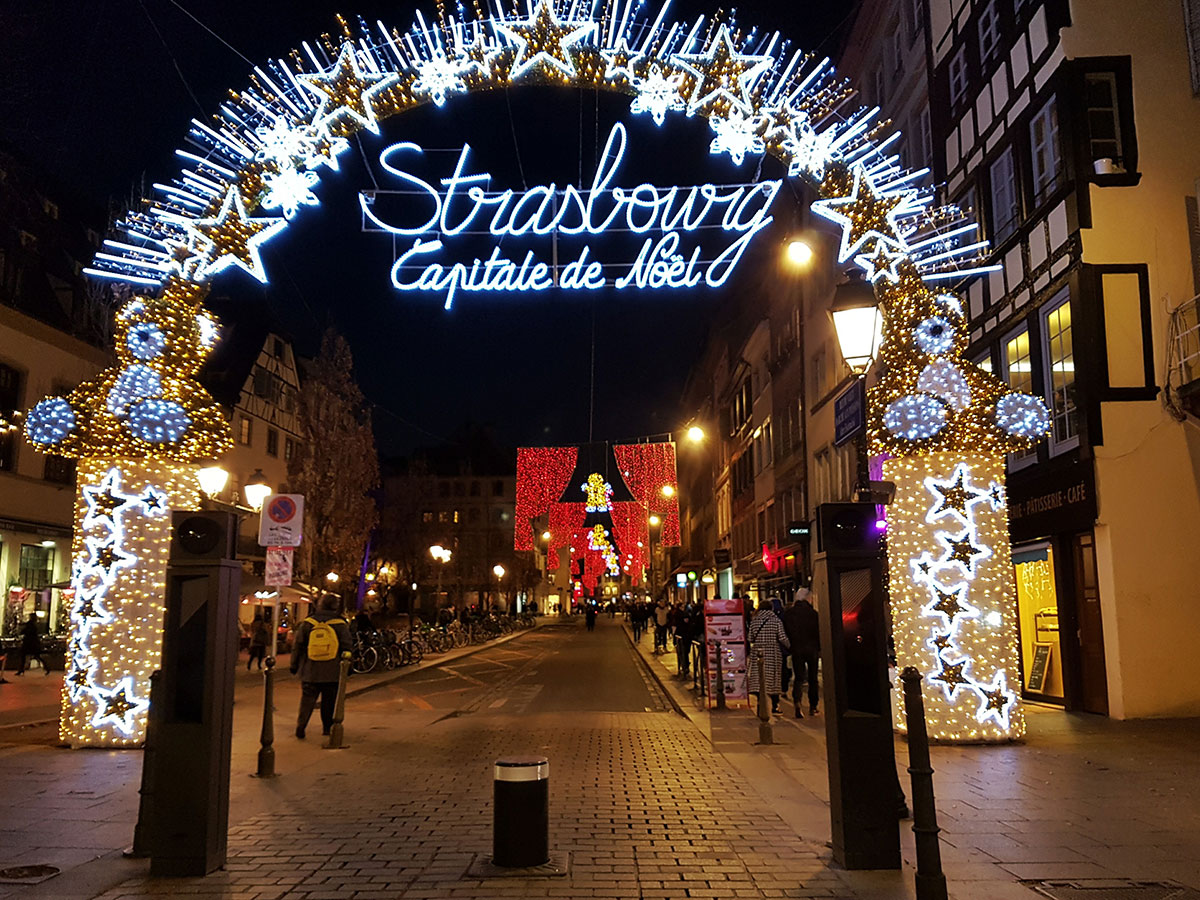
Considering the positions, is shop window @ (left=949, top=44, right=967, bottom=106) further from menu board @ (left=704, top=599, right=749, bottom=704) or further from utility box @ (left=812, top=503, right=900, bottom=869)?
utility box @ (left=812, top=503, right=900, bottom=869)

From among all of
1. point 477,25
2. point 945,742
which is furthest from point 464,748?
point 477,25

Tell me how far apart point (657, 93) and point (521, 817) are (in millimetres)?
9175

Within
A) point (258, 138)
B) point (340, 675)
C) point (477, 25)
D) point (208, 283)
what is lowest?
point (340, 675)

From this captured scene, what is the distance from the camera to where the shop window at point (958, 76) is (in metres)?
19.2

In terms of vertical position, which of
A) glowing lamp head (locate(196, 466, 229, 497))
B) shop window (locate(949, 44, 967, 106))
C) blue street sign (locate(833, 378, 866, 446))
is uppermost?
shop window (locate(949, 44, 967, 106))

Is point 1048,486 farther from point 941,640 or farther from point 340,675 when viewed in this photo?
point 340,675

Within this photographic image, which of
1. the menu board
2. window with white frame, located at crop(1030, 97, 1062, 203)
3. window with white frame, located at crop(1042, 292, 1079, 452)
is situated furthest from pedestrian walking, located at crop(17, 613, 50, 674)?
window with white frame, located at crop(1030, 97, 1062, 203)

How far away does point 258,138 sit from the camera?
12930 millimetres

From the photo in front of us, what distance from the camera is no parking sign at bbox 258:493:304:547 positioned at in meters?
14.0

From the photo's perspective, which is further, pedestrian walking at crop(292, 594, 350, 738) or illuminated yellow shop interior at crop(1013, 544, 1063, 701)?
illuminated yellow shop interior at crop(1013, 544, 1063, 701)

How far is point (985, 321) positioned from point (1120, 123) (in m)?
4.11

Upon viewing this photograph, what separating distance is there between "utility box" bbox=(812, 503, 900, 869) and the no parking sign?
912 centimetres

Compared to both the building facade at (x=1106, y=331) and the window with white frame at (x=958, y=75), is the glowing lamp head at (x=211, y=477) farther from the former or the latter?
the window with white frame at (x=958, y=75)

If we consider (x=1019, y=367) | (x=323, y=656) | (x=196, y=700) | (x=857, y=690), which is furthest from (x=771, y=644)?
(x=196, y=700)
